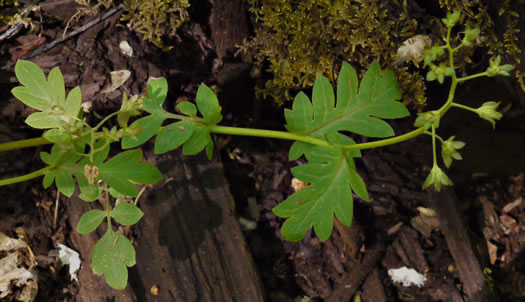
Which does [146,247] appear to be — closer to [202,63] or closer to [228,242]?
[228,242]

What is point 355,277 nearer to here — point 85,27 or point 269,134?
point 269,134

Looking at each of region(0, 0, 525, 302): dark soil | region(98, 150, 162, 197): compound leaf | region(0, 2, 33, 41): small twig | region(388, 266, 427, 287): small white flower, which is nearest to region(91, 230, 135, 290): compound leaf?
region(98, 150, 162, 197): compound leaf

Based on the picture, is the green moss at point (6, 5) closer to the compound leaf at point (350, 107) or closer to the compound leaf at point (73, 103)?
the compound leaf at point (73, 103)

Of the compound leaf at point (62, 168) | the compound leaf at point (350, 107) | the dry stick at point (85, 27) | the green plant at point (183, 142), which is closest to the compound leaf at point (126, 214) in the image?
the green plant at point (183, 142)

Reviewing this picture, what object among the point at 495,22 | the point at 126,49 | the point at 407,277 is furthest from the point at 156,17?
the point at 407,277

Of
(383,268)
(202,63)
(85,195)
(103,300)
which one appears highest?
(202,63)

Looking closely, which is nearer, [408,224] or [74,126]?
[74,126]

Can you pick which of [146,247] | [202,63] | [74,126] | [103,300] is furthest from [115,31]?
[103,300]
